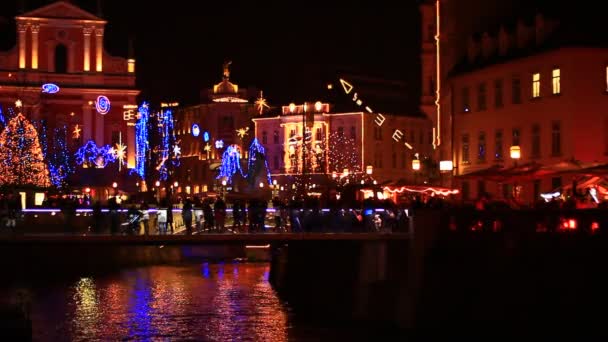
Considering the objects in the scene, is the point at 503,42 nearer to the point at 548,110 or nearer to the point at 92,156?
the point at 548,110

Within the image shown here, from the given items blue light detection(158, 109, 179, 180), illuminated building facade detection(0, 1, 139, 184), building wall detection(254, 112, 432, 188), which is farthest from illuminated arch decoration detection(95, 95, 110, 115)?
building wall detection(254, 112, 432, 188)

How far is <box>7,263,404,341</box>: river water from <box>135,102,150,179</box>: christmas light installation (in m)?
45.7

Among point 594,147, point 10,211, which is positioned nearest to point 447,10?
point 594,147

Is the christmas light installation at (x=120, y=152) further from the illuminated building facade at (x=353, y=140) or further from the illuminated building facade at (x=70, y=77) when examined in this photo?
the illuminated building facade at (x=353, y=140)

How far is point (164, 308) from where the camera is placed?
5731 centimetres

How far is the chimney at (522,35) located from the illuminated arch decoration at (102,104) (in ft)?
186

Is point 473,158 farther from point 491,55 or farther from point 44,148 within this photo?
point 44,148

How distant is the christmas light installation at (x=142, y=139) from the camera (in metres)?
122

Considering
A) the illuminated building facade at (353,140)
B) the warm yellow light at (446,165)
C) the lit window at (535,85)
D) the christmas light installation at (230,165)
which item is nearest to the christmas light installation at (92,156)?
the christmas light installation at (230,165)

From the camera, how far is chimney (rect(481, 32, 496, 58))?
230 feet

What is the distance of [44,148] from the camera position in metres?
110

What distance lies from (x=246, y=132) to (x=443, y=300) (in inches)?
4421

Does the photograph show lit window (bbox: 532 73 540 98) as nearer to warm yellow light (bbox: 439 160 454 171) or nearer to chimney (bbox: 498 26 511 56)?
chimney (bbox: 498 26 511 56)

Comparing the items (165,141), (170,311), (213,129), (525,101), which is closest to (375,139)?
(165,141)
